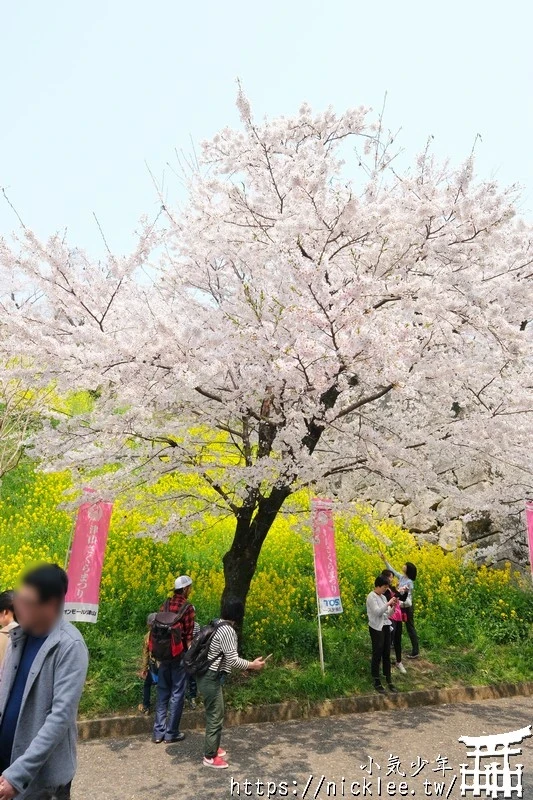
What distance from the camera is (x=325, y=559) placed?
26.6 ft

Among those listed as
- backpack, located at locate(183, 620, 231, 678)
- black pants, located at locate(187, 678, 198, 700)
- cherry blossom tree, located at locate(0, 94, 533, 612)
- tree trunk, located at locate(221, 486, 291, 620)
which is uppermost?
cherry blossom tree, located at locate(0, 94, 533, 612)

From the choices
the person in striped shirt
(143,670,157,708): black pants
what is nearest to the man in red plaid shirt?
(143,670,157,708): black pants

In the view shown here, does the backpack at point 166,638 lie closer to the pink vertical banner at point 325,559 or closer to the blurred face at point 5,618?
the blurred face at point 5,618

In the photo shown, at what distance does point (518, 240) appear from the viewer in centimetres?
1170

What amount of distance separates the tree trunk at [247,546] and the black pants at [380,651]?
181 cm

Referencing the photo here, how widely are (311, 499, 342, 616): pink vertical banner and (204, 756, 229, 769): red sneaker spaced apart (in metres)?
2.59

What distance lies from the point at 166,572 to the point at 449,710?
4.85m

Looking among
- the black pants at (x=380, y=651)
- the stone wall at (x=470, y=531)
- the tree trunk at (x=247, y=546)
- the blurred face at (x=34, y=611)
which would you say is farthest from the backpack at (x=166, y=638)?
the stone wall at (x=470, y=531)

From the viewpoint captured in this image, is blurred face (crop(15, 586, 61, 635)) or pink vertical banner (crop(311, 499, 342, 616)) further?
pink vertical banner (crop(311, 499, 342, 616))

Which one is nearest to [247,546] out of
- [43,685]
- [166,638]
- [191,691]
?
[191,691]

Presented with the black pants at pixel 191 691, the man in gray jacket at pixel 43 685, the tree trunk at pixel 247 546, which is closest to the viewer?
the man in gray jacket at pixel 43 685

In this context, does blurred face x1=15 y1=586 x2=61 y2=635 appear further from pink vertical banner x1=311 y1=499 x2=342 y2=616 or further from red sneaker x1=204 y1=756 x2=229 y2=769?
pink vertical banner x1=311 y1=499 x2=342 y2=616

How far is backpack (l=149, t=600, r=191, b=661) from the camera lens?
611cm

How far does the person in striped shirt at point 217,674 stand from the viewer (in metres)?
5.50
